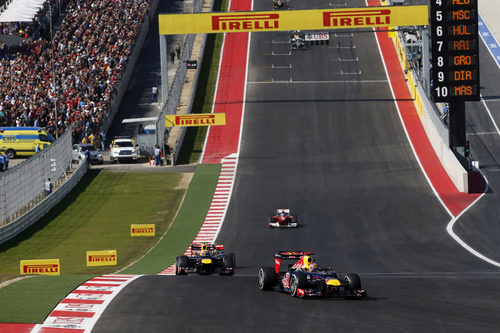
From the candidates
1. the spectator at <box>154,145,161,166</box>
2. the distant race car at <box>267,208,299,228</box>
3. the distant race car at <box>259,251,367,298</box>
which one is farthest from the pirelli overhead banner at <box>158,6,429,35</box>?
the distant race car at <box>259,251,367,298</box>

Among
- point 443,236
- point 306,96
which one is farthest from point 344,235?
point 306,96

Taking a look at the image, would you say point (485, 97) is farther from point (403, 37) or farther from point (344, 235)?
point (344, 235)

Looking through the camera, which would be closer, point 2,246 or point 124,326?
point 124,326

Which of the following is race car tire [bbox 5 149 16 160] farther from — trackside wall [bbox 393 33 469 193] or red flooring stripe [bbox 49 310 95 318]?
red flooring stripe [bbox 49 310 95 318]

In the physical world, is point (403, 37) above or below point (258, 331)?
above

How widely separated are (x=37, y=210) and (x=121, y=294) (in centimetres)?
2586

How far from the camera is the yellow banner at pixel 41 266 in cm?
3575

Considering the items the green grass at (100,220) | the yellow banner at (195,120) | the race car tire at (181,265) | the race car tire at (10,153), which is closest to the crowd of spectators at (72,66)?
the race car tire at (10,153)

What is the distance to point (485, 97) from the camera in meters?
72.5

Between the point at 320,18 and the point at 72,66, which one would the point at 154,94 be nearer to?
the point at 72,66

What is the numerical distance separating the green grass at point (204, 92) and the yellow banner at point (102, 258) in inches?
956

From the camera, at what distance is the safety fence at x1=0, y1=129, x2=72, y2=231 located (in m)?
45.4

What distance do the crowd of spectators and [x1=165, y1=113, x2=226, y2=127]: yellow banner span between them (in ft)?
29.0

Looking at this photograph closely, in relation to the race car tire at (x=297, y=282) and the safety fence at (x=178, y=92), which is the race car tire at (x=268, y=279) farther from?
the safety fence at (x=178, y=92)
